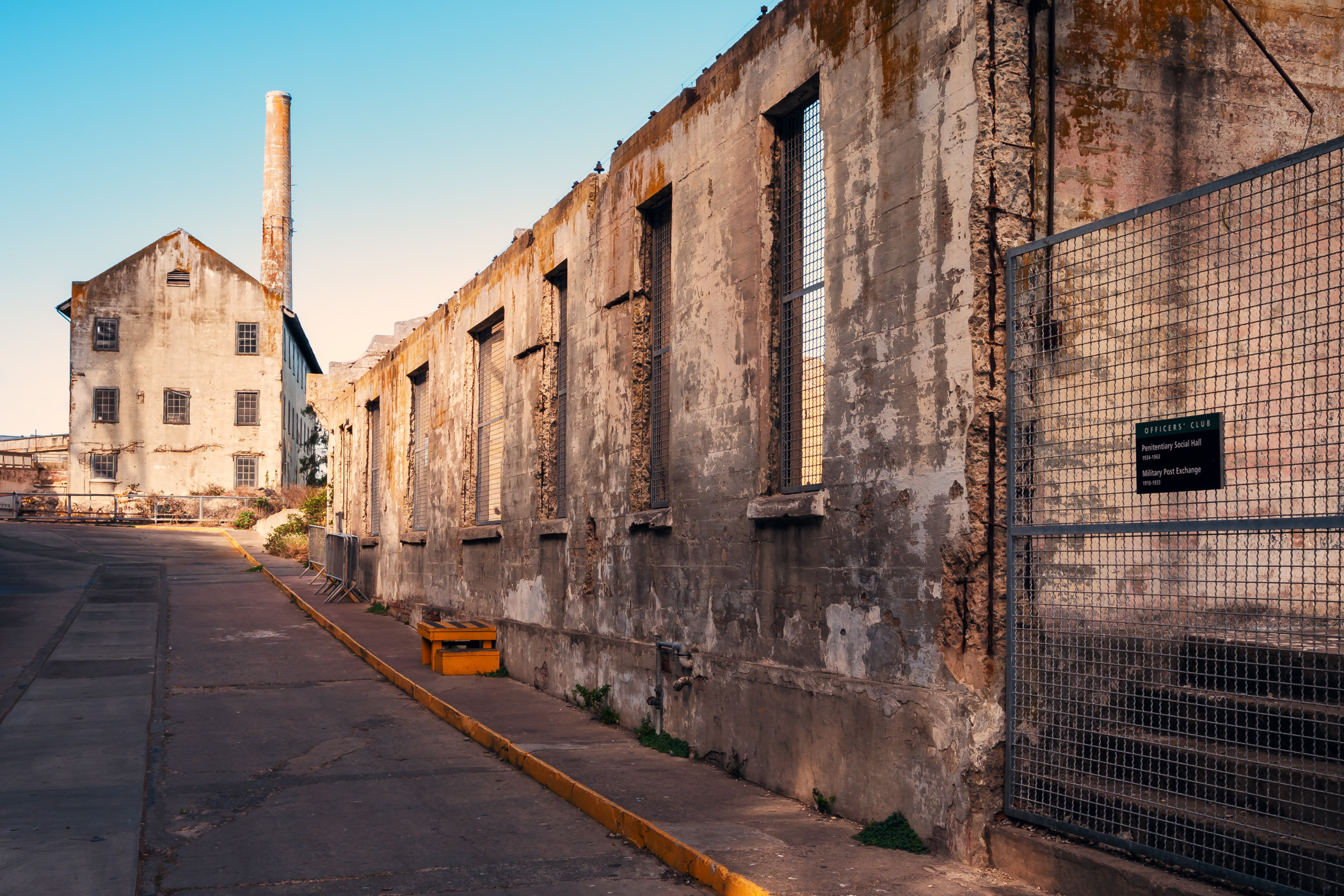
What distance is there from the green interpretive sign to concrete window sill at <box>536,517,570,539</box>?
7577 mm

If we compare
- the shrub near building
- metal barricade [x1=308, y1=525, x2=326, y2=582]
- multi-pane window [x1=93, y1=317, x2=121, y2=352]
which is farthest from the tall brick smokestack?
metal barricade [x1=308, y1=525, x2=326, y2=582]

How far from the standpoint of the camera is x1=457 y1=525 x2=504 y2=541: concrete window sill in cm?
1433

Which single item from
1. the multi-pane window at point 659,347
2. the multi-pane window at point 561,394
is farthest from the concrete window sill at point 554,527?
the multi-pane window at point 659,347

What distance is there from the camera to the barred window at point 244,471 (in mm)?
45969

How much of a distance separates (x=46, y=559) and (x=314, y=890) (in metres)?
26.6

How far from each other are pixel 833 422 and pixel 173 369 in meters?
43.9

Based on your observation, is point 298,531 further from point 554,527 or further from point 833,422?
point 833,422

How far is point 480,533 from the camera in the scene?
15.0m

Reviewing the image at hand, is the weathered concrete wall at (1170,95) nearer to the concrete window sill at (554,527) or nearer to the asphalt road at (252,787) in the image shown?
the asphalt road at (252,787)

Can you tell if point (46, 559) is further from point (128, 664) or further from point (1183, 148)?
point (1183, 148)

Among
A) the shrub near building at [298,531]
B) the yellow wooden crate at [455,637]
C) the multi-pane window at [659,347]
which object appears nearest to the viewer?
the multi-pane window at [659,347]

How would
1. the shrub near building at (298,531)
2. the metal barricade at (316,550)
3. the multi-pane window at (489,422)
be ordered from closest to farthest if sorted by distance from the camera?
the multi-pane window at (489,422), the metal barricade at (316,550), the shrub near building at (298,531)

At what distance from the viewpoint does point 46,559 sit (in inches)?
1109

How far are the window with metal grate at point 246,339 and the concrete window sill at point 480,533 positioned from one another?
112 ft
